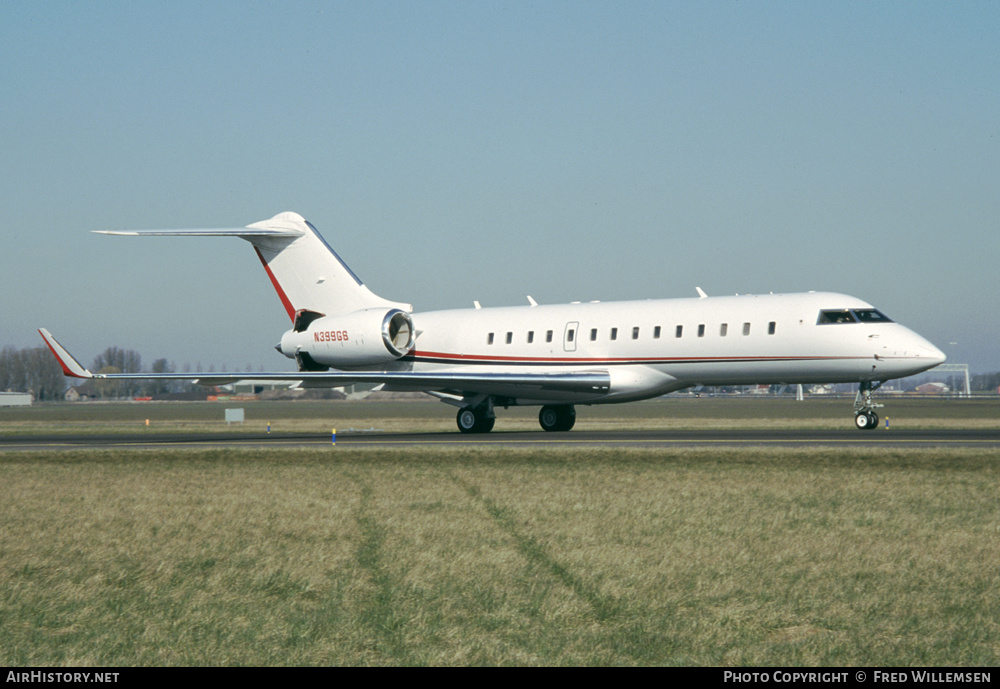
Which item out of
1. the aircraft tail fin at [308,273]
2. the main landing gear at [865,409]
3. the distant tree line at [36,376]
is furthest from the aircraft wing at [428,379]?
the distant tree line at [36,376]

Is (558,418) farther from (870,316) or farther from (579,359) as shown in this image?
(870,316)

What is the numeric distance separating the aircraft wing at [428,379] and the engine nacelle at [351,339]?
2014 millimetres

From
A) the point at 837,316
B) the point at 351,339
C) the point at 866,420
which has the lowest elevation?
the point at 866,420

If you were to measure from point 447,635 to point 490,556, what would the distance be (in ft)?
9.10

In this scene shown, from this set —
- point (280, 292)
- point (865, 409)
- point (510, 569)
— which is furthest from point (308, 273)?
point (510, 569)

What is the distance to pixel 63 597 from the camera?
7938mm

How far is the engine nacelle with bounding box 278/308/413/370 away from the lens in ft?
109

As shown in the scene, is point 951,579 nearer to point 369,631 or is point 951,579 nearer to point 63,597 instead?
point 369,631

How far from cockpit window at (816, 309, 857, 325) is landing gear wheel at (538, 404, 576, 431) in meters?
9.17

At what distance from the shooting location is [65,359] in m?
29.2

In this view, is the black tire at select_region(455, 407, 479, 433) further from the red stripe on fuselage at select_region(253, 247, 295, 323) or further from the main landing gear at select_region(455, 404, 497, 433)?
the red stripe on fuselage at select_region(253, 247, 295, 323)

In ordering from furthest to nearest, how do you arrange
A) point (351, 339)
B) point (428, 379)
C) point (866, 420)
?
point (351, 339), point (428, 379), point (866, 420)

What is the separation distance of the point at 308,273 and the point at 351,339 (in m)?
3.61

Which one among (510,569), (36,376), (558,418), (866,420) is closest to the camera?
(510,569)
